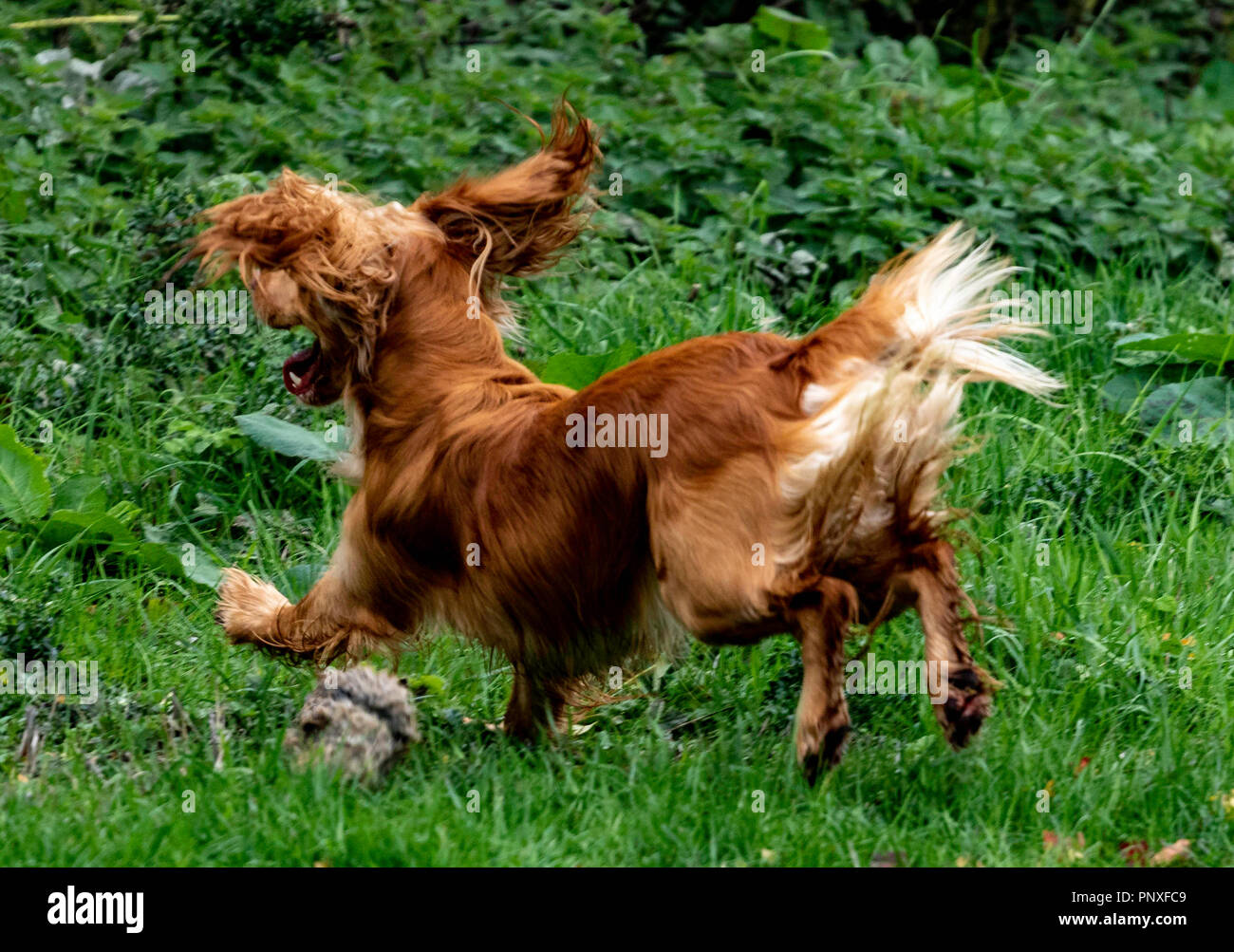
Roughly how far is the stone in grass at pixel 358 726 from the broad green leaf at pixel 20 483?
5.56 ft

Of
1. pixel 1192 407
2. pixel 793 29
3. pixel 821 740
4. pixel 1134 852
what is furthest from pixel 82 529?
pixel 793 29

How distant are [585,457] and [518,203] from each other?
2.71 ft

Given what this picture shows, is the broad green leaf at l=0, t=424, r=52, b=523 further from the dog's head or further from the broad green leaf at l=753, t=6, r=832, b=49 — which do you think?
the broad green leaf at l=753, t=6, r=832, b=49

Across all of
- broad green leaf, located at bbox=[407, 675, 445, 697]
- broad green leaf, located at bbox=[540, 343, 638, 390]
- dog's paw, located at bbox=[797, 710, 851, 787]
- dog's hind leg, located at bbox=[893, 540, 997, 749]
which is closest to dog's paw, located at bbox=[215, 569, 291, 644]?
broad green leaf, located at bbox=[407, 675, 445, 697]

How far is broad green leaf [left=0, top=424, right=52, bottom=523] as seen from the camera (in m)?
5.20

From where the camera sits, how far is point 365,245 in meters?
4.15

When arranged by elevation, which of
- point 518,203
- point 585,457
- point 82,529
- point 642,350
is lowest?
point 585,457

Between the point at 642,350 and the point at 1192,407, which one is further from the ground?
the point at 642,350

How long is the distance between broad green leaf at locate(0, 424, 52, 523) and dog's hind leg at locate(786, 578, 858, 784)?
2.82 metres

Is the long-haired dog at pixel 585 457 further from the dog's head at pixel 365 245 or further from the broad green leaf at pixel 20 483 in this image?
the broad green leaf at pixel 20 483

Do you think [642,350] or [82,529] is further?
[642,350]

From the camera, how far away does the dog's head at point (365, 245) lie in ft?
13.4

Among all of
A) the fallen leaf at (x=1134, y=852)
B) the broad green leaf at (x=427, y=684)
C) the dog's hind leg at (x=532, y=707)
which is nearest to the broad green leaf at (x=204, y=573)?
the broad green leaf at (x=427, y=684)

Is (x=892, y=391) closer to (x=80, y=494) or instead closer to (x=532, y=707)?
(x=532, y=707)
